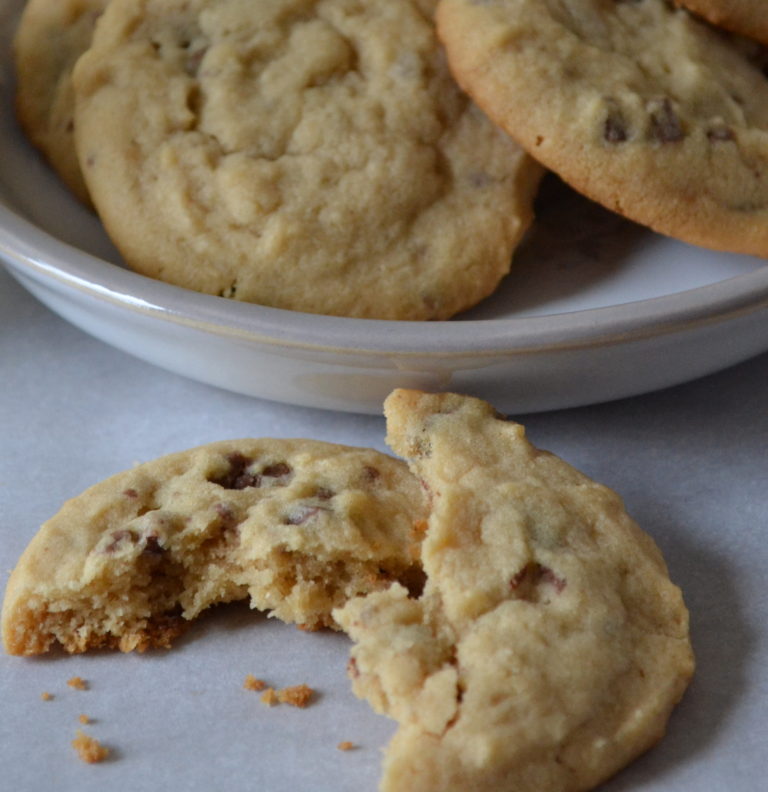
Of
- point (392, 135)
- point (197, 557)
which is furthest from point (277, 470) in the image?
point (392, 135)

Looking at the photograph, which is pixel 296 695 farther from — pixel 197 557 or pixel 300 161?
pixel 300 161

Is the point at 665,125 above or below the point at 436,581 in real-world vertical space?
above

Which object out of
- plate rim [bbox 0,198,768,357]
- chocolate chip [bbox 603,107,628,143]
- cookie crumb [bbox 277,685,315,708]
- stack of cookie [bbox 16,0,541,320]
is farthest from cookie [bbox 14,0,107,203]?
cookie crumb [bbox 277,685,315,708]

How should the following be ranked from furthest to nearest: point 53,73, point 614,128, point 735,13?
1. point 53,73
2. point 735,13
3. point 614,128

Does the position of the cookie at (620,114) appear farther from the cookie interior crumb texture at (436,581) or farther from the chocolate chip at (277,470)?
the chocolate chip at (277,470)

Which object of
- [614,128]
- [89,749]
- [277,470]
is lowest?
[89,749]

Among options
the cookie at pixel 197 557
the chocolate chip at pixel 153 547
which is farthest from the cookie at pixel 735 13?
the chocolate chip at pixel 153 547
